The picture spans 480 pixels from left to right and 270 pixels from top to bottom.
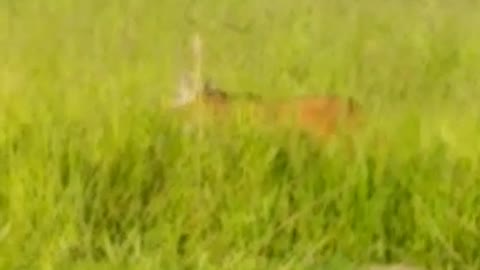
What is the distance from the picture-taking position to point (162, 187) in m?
4.32

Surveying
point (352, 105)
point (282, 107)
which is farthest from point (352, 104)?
point (282, 107)

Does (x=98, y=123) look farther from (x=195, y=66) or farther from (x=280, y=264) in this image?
(x=195, y=66)

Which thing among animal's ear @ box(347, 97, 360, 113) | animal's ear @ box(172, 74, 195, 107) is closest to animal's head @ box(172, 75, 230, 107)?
animal's ear @ box(172, 74, 195, 107)

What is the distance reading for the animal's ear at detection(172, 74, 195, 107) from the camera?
5.09 metres

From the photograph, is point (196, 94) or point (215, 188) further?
point (196, 94)

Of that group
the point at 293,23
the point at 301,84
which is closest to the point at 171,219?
the point at 301,84

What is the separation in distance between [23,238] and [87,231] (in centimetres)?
18

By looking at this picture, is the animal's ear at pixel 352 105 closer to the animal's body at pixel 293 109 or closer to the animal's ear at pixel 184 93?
the animal's body at pixel 293 109

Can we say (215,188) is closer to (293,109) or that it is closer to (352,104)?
(293,109)

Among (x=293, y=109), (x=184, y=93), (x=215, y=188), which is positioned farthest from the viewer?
(x=184, y=93)

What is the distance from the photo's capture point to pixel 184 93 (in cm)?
532

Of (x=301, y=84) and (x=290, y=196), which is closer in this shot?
(x=290, y=196)

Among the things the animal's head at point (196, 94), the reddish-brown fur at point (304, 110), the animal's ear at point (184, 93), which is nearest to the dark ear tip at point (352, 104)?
the reddish-brown fur at point (304, 110)

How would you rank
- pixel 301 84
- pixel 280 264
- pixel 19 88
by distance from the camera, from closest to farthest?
1. pixel 280 264
2. pixel 19 88
3. pixel 301 84
